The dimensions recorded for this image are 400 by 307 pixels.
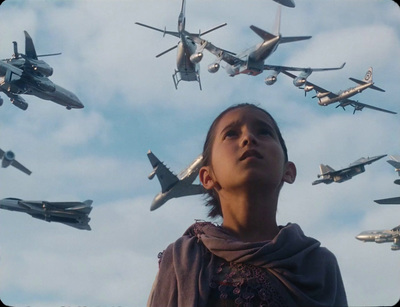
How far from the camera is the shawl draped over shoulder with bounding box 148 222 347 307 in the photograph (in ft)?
7.79

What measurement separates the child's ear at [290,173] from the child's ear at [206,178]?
13.7 inches

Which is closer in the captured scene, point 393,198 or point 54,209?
point 54,209

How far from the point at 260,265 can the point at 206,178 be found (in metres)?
0.60

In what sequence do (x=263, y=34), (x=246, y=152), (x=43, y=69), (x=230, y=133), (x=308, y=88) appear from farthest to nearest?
(x=308, y=88), (x=263, y=34), (x=43, y=69), (x=230, y=133), (x=246, y=152)

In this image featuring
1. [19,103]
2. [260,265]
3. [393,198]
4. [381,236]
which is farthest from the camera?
[381,236]

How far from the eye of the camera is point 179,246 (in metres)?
2.63

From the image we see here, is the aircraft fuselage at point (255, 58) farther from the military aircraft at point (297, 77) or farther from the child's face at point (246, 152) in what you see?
the child's face at point (246, 152)

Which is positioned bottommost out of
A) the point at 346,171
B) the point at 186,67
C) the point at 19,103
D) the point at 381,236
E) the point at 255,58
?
the point at 381,236

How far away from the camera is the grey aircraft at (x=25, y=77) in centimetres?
1898

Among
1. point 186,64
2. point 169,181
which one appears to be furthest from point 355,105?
point 169,181

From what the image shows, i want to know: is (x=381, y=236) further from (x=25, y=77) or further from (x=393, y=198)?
(x=25, y=77)

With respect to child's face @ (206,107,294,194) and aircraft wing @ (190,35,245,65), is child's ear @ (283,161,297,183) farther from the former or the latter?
aircraft wing @ (190,35,245,65)

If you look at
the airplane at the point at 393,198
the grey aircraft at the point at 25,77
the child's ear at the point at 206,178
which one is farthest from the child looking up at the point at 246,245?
the grey aircraft at the point at 25,77

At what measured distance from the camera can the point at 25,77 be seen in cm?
1928
